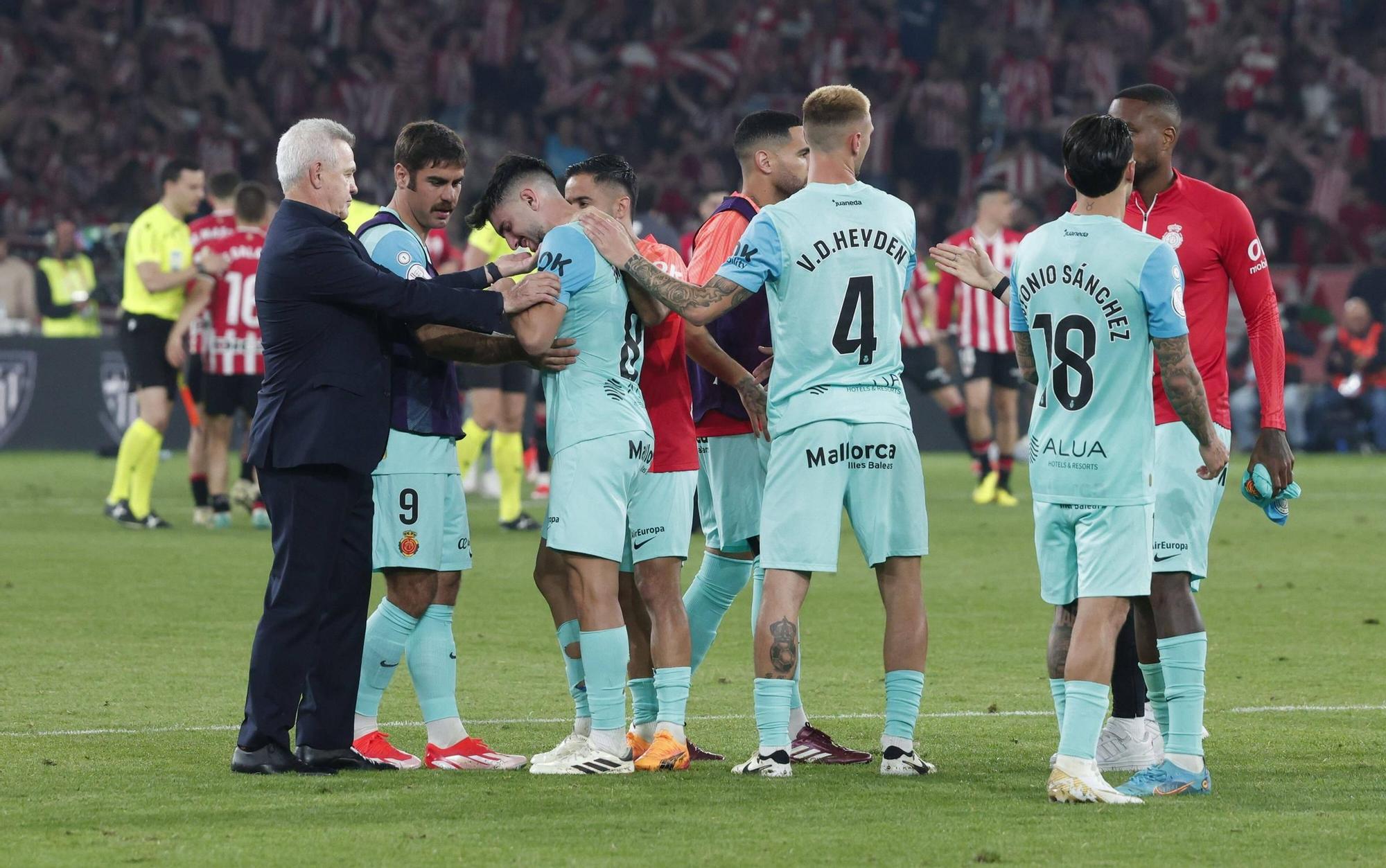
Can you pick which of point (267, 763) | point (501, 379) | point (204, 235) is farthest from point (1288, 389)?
point (267, 763)

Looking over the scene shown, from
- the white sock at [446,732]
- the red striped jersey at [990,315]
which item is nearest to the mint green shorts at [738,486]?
the white sock at [446,732]

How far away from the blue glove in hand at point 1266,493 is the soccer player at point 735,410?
154cm

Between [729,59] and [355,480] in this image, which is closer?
[355,480]

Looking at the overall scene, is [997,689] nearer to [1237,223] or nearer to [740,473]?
[740,473]

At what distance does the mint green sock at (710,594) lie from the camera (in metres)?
6.67

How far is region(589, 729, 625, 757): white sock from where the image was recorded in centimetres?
590

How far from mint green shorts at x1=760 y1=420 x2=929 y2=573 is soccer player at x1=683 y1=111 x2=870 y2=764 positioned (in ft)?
1.66

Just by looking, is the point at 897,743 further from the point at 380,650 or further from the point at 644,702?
the point at 380,650

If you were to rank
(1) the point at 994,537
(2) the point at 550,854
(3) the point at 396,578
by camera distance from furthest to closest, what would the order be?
(1) the point at 994,537 → (3) the point at 396,578 → (2) the point at 550,854

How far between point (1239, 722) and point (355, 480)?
314 cm

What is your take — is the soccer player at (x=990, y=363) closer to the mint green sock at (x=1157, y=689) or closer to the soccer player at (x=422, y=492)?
the mint green sock at (x=1157, y=689)

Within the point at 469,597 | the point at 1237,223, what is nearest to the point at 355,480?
the point at 1237,223

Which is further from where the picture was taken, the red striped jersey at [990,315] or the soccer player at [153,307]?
the red striped jersey at [990,315]

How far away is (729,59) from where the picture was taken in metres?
27.8
